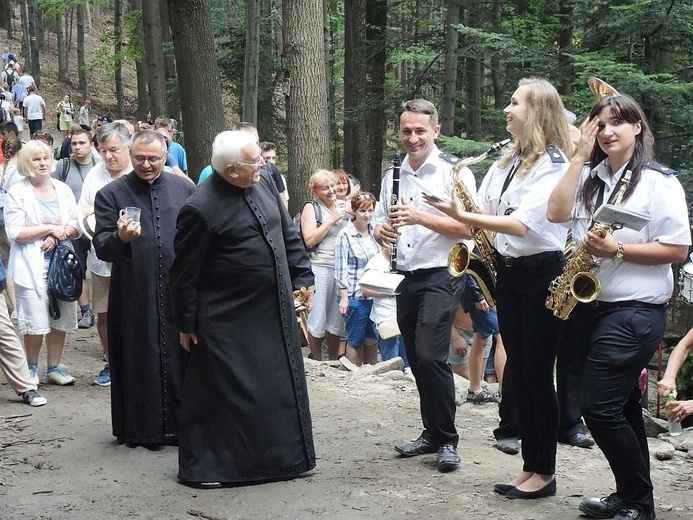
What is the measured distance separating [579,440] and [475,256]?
184 centimetres

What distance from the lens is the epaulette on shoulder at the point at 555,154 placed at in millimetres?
5309

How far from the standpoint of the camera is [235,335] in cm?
587

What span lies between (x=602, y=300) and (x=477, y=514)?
143 cm

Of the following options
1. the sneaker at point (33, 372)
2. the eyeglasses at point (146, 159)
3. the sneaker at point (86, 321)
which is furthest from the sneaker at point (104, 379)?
the sneaker at point (86, 321)

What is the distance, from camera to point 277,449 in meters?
5.93

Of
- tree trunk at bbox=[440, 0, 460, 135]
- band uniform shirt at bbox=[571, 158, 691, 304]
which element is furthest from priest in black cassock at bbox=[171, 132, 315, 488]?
tree trunk at bbox=[440, 0, 460, 135]

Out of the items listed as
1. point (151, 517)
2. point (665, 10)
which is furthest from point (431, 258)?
point (665, 10)

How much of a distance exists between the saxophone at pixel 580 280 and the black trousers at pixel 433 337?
1.15 m

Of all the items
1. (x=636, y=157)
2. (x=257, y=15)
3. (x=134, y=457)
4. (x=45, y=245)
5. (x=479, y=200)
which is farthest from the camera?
(x=257, y=15)

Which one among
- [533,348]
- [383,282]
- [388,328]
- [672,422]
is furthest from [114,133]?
[672,422]

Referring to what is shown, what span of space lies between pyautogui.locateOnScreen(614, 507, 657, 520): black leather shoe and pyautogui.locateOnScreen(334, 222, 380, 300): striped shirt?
4849 millimetres

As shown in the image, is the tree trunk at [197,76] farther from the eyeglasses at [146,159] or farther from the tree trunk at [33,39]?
the tree trunk at [33,39]

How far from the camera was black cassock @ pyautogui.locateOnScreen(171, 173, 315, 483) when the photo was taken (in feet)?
19.0

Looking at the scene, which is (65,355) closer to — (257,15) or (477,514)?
(477,514)
